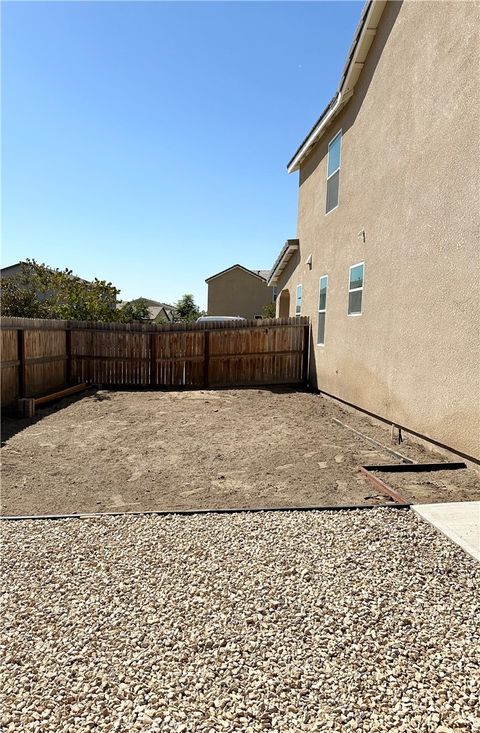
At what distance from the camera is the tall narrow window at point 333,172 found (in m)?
10.1

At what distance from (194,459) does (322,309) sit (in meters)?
6.50

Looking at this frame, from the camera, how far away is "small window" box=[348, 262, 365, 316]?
8519 millimetres

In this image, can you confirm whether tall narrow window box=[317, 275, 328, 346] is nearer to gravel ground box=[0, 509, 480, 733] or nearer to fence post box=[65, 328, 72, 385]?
fence post box=[65, 328, 72, 385]

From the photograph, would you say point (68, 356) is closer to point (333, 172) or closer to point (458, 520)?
point (333, 172)

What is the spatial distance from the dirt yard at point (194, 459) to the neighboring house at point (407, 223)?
924 millimetres

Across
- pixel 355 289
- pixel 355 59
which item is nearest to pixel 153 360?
pixel 355 289

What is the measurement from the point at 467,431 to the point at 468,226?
98.5 inches

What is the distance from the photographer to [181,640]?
7.78ft

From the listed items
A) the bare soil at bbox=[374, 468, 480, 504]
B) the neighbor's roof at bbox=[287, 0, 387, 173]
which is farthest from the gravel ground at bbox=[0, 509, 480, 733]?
the neighbor's roof at bbox=[287, 0, 387, 173]

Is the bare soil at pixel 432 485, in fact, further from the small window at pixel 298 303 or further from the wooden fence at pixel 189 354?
the small window at pixel 298 303

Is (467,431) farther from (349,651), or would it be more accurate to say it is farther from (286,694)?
(286,694)

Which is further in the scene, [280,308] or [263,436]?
[280,308]

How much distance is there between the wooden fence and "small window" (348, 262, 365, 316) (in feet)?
10.8

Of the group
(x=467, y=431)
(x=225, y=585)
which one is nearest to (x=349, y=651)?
(x=225, y=585)
